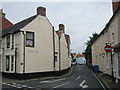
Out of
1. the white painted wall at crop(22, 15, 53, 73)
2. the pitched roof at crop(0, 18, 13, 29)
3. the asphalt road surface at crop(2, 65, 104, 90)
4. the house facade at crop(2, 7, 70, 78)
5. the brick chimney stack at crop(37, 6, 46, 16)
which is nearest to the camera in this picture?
the asphalt road surface at crop(2, 65, 104, 90)

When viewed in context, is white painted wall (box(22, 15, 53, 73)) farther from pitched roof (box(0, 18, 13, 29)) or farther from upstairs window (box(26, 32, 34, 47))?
pitched roof (box(0, 18, 13, 29))

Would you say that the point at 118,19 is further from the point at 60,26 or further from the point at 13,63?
the point at 60,26

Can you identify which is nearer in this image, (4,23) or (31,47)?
(31,47)

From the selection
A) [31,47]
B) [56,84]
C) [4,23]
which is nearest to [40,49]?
[31,47]

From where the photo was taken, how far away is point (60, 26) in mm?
32531

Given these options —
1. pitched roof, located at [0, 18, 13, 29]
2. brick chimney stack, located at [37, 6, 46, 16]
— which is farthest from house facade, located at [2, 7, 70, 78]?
pitched roof, located at [0, 18, 13, 29]

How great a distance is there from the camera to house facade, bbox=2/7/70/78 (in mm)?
18125

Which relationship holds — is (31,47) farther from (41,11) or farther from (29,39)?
(41,11)

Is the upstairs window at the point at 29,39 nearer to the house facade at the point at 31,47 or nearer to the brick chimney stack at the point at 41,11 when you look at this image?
the house facade at the point at 31,47

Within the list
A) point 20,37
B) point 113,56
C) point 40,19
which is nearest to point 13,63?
point 20,37

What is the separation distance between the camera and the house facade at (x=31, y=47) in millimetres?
18125

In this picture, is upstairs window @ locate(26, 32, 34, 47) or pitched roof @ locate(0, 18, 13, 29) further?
pitched roof @ locate(0, 18, 13, 29)

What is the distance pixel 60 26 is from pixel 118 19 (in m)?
19.6

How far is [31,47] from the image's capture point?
1895 cm
